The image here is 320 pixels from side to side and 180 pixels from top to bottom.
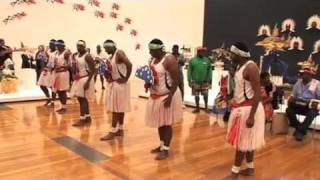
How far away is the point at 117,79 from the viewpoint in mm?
5102

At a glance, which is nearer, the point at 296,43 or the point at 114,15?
the point at 296,43

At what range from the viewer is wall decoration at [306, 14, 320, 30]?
31.1ft

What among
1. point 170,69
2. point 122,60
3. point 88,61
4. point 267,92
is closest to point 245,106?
point 170,69

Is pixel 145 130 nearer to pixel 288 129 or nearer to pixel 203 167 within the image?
pixel 203 167

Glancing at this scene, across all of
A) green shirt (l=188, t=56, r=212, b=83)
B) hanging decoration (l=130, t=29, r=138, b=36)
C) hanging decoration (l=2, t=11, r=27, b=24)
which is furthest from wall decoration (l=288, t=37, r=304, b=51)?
hanging decoration (l=2, t=11, r=27, b=24)

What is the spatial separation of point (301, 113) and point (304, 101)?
252 millimetres

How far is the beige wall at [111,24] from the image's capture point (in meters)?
10.1

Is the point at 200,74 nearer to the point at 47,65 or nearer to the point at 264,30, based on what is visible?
the point at 47,65

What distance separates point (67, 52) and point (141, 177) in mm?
3619

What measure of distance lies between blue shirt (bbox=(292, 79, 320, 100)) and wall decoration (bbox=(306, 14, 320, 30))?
444 centimetres

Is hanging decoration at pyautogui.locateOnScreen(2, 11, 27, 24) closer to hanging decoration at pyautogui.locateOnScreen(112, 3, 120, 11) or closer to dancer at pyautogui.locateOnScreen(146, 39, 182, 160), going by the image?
hanging decoration at pyautogui.locateOnScreen(112, 3, 120, 11)

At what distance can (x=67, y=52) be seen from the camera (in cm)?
672

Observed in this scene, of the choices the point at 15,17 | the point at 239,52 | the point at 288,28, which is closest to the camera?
the point at 239,52

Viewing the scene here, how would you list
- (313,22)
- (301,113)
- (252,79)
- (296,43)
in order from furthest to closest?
1. (296,43)
2. (313,22)
3. (301,113)
4. (252,79)
